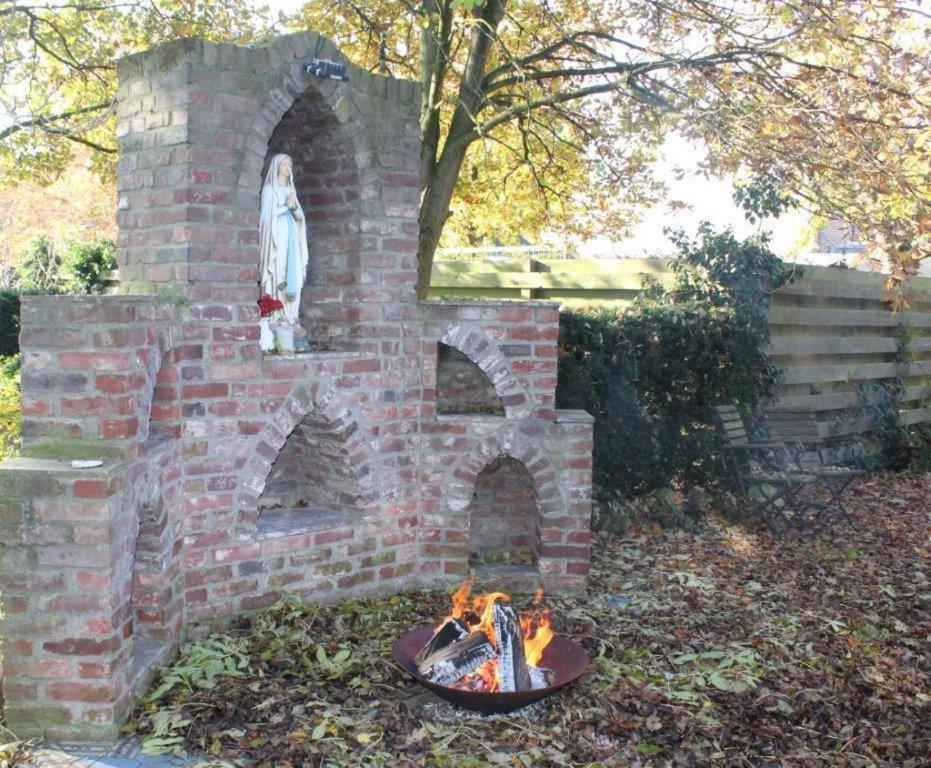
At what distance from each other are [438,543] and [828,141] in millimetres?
3908

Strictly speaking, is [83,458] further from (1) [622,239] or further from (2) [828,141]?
(1) [622,239]

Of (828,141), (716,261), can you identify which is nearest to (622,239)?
(716,261)

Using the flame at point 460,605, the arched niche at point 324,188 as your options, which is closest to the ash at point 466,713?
the flame at point 460,605

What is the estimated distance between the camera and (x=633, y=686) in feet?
14.0

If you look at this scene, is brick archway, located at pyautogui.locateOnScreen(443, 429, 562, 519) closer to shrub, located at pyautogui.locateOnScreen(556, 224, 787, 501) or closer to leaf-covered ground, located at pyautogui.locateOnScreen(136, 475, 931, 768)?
leaf-covered ground, located at pyautogui.locateOnScreen(136, 475, 931, 768)

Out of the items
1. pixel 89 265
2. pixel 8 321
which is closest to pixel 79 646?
pixel 8 321

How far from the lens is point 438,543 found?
541 centimetres

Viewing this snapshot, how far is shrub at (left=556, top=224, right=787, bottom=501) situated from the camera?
7.15 metres

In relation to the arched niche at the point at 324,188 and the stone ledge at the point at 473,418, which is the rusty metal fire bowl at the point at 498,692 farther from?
the arched niche at the point at 324,188

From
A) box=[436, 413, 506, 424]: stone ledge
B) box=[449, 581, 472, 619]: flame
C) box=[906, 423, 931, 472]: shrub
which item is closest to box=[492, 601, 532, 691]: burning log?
box=[449, 581, 472, 619]: flame

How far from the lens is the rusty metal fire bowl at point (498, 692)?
373cm

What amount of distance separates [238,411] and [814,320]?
21.2 ft

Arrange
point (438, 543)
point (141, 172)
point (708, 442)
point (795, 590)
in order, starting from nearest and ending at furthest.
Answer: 1. point (141, 172)
2. point (438, 543)
3. point (795, 590)
4. point (708, 442)

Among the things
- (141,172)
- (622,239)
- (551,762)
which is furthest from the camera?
(622,239)
